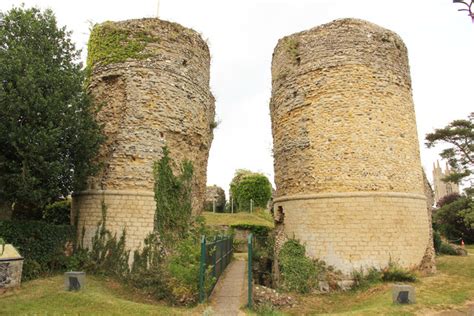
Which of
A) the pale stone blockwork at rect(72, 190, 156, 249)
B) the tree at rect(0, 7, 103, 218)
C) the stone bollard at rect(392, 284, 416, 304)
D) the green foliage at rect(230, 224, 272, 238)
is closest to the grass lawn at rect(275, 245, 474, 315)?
the stone bollard at rect(392, 284, 416, 304)

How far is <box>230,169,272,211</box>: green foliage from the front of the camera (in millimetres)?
30469

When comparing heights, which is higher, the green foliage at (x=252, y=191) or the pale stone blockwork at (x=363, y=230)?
A: the green foliage at (x=252, y=191)

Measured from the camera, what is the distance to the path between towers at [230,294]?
7402mm

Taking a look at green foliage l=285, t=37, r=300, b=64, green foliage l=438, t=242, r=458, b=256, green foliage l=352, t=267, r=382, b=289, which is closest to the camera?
green foliage l=352, t=267, r=382, b=289

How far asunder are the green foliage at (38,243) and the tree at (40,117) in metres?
0.67

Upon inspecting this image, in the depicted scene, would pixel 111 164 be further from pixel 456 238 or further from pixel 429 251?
pixel 456 238

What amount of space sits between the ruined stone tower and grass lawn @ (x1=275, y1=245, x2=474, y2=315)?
4.89 metres

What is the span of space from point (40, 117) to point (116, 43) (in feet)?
12.8

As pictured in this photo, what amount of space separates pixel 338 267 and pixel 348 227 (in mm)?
1278

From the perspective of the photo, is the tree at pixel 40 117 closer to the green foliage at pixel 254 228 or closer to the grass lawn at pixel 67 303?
the grass lawn at pixel 67 303

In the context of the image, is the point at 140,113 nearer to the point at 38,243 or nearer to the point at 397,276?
the point at 38,243

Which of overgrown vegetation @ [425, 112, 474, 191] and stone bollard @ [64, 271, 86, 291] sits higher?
overgrown vegetation @ [425, 112, 474, 191]

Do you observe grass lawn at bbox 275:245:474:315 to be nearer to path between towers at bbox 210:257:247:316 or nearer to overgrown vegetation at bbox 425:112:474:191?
path between towers at bbox 210:257:247:316

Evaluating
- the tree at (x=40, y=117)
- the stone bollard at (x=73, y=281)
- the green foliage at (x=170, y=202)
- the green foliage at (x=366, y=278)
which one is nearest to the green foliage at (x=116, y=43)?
the tree at (x=40, y=117)
